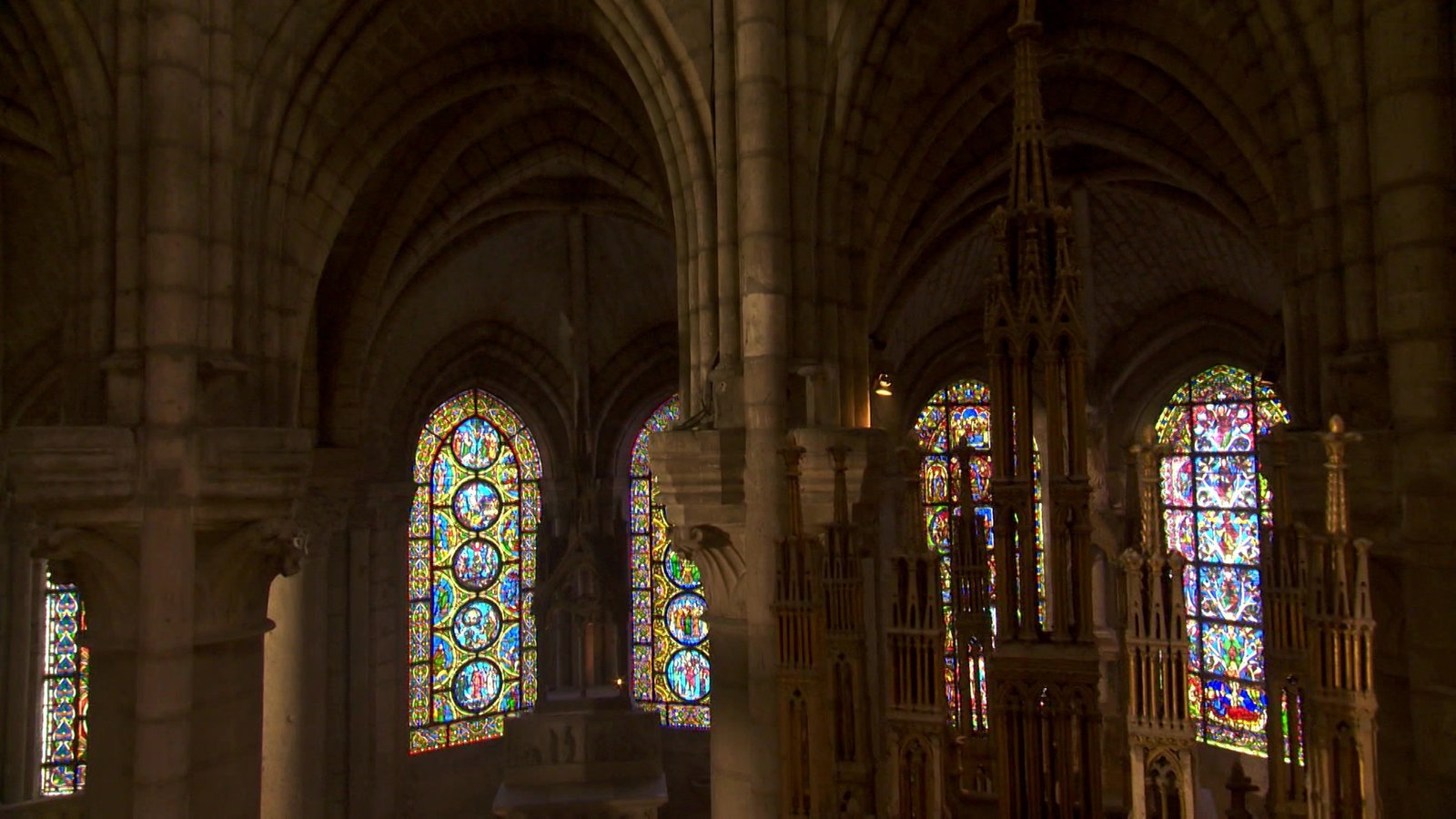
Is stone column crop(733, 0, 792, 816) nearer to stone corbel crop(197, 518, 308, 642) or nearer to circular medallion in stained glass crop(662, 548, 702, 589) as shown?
stone corbel crop(197, 518, 308, 642)

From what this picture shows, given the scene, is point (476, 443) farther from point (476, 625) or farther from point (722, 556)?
point (722, 556)

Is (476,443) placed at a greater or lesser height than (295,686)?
greater

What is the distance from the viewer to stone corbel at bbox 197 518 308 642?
641cm

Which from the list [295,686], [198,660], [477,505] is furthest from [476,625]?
[198,660]

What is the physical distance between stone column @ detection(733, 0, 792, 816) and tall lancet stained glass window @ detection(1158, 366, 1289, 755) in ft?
28.2

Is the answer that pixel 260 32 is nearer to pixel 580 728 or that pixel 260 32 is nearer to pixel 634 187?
pixel 634 187

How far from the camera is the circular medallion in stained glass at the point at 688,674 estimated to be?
48.5 ft

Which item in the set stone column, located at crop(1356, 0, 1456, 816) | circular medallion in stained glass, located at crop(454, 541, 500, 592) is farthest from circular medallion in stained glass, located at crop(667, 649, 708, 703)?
stone column, located at crop(1356, 0, 1456, 816)

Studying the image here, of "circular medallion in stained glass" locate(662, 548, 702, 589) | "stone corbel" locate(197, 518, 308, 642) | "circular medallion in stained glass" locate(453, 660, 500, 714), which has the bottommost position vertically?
"circular medallion in stained glass" locate(453, 660, 500, 714)

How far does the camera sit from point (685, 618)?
14922 mm

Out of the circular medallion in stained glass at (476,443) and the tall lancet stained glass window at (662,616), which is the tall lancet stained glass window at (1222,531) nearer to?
the tall lancet stained glass window at (662,616)

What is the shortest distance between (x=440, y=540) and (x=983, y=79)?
924cm

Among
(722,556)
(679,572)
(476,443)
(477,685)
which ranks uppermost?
(476,443)

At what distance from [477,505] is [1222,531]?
958 centimetres
